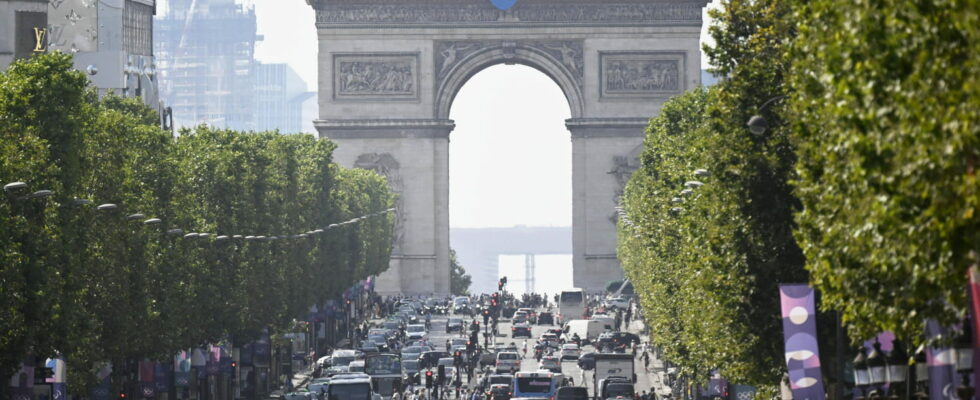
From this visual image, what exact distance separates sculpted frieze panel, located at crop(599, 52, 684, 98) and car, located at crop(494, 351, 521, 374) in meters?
50.5

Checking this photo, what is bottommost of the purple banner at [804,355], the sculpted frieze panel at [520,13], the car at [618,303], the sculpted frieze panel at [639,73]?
the car at [618,303]

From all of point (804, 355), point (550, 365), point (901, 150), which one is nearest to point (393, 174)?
point (550, 365)

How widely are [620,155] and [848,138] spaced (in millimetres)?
119614

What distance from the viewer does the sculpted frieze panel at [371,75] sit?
14262cm

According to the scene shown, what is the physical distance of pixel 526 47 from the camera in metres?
143

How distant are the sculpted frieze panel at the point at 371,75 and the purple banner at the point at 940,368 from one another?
117 m

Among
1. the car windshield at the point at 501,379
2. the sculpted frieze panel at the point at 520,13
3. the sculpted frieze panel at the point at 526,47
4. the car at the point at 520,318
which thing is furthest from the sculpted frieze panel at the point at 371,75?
the car windshield at the point at 501,379

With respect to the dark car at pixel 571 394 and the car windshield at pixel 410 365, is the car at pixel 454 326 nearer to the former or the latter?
the car windshield at pixel 410 365

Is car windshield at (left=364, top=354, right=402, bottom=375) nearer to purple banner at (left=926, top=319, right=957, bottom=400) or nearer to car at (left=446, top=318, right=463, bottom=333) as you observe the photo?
car at (left=446, top=318, right=463, bottom=333)

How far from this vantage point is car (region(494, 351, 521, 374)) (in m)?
92.3

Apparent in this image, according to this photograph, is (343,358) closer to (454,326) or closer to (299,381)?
(299,381)

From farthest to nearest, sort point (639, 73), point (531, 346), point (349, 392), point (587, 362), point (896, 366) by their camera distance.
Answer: point (639, 73) → point (531, 346) → point (587, 362) → point (349, 392) → point (896, 366)

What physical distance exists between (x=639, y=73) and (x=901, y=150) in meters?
122

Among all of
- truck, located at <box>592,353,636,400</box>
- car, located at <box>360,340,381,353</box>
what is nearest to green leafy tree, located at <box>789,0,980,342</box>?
truck, located at <box>592,353,636,400</box>
